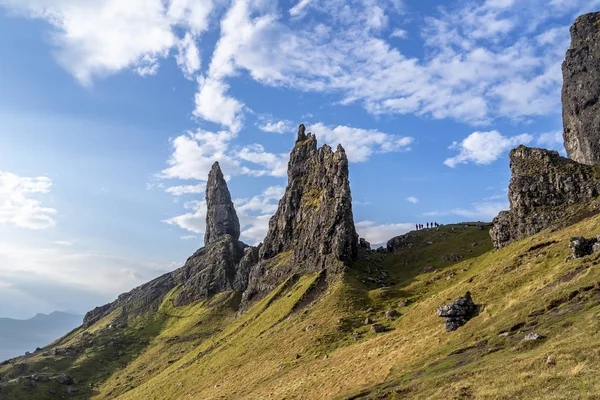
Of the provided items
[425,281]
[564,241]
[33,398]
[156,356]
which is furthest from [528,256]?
[33,398]

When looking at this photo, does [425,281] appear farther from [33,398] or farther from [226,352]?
[33,398]

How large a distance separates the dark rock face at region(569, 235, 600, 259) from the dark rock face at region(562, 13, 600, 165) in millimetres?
100903

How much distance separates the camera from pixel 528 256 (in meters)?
85.4

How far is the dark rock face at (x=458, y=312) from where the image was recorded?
6525 cm

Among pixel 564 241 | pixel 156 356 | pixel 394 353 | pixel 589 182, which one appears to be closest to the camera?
pixel 394 353

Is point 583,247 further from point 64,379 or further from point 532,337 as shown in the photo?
point 64,379

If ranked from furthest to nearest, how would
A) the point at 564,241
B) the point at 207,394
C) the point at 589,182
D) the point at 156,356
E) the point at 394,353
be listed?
the point at 156,356, the point at 589,182, the point at 207,394, the point at 564,241, the point at 394,353

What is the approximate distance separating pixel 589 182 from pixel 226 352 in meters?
124

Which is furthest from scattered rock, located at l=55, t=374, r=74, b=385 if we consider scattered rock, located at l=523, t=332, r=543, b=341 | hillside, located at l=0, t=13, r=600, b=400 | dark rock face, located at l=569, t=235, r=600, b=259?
dark rock face, located at l=569, t=235, r=600, b=259

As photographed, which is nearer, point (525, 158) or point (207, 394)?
point (207, 394)

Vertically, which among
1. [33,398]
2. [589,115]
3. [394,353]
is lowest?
[33,398]

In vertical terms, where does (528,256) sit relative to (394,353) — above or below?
above

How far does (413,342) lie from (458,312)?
31.2ft

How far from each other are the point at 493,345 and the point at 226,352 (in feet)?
324
